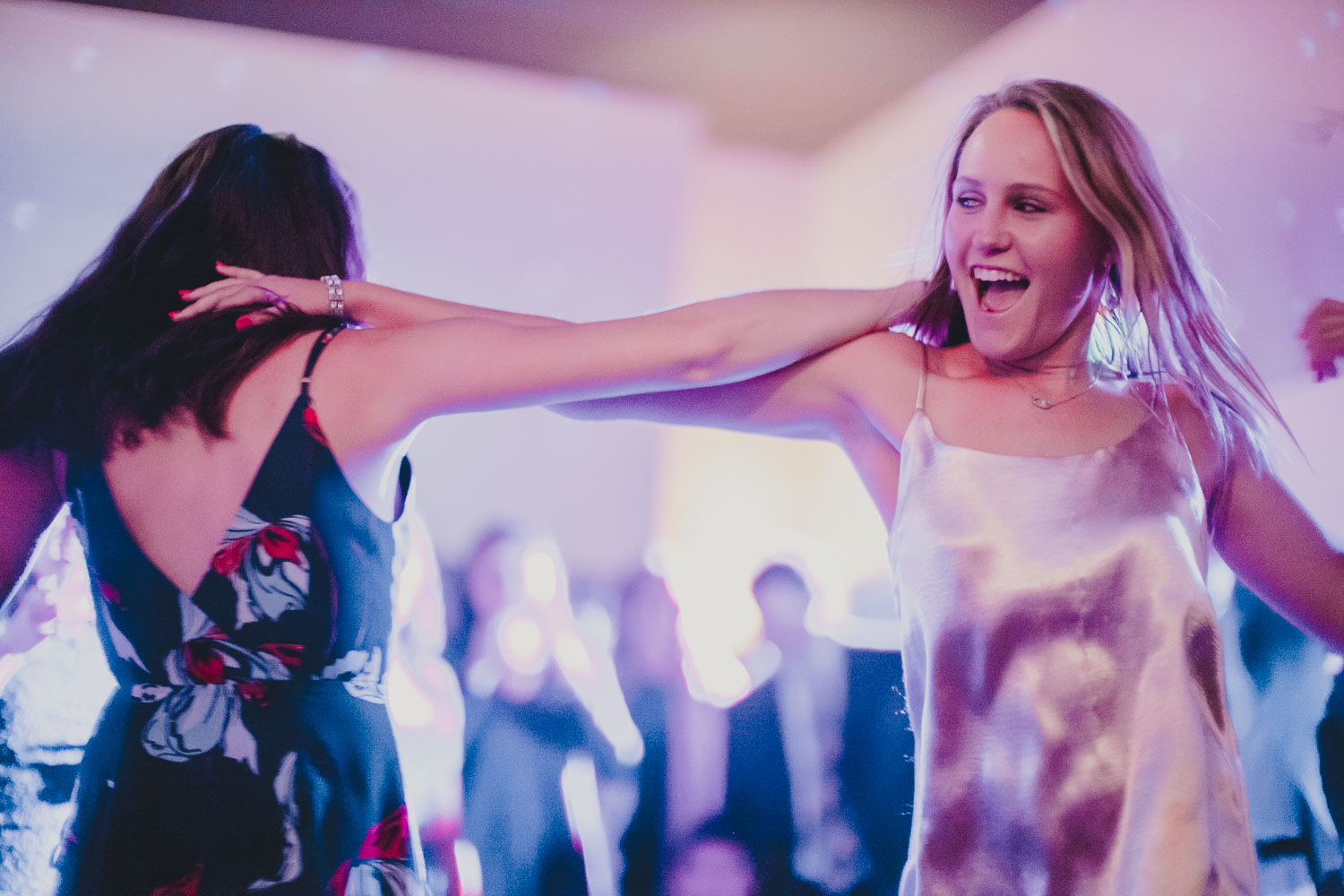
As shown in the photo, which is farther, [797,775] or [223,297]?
[797,775]

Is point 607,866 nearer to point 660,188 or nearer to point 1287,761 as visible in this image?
point 1287,761

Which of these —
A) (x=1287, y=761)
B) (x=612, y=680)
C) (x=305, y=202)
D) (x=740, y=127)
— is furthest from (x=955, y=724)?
(x=740, y=127)

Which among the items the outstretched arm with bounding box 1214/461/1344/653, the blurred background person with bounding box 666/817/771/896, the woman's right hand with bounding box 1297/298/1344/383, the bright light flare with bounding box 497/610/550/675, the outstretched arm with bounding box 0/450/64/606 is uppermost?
the woman's right hand with bounding box 1297/298/1344/383

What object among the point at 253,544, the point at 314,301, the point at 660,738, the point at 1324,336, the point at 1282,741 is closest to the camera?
the point at 253,544

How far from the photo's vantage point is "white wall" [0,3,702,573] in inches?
86.9

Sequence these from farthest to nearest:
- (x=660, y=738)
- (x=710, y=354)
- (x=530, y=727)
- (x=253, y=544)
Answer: (x=660, y=738)
(x=530, y=727)
(x=710, y=354)
(x=253, y=544)

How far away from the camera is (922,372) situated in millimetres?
1062

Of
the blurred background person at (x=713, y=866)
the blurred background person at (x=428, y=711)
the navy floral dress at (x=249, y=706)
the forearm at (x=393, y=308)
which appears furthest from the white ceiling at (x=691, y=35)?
the blurred background person at (x=713, y=866)

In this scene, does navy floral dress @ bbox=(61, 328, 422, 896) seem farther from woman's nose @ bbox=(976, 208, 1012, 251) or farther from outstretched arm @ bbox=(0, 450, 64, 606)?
woman's nose @ bbox=(976, 208, 1012, 251)

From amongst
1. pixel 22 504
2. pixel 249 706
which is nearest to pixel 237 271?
pixel 22 504

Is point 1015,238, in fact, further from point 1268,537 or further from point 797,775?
point 797,775

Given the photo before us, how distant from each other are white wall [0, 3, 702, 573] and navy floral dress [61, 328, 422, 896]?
1637 millimetres

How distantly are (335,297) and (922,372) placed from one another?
0.74m

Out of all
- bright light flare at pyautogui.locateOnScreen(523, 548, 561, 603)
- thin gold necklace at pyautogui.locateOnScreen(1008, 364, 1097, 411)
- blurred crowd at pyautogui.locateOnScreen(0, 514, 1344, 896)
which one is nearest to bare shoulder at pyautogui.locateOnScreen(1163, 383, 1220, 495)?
thin gold necklace at pyautogui.locateOnScreen(1008, 364, 1097, 411)
